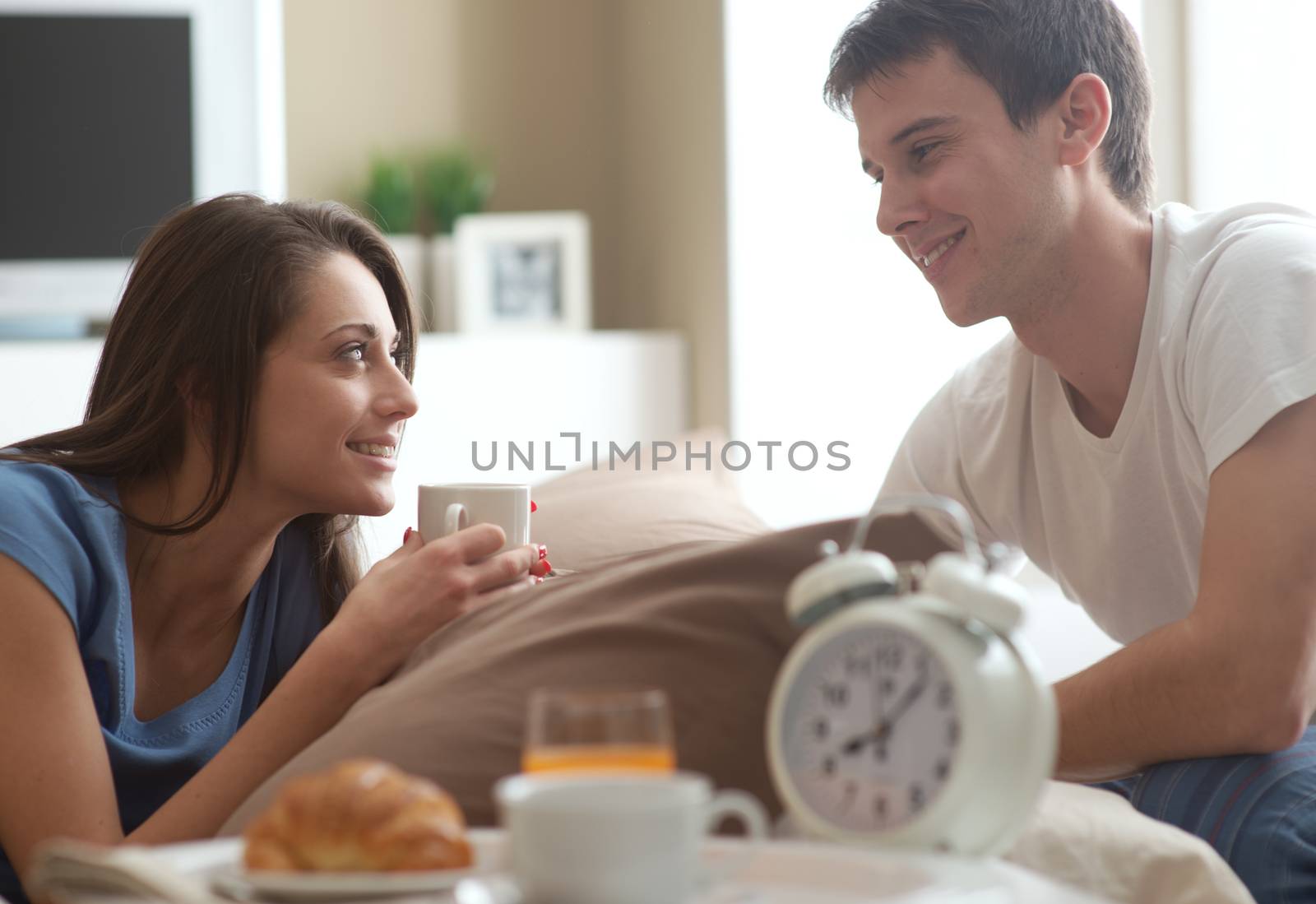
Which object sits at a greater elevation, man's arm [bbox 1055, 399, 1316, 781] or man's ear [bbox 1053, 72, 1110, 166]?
man's ear [bbox 1053, 72, 1110, 166]

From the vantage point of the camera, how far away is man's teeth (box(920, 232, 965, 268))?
1.62 m

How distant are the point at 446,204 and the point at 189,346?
2333 mm

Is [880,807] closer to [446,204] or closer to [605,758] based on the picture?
[605,758]

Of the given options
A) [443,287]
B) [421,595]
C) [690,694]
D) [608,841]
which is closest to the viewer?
[608,841]

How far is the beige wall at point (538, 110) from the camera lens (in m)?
3.58

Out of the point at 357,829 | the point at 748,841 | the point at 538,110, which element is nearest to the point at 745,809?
the point at 748,841

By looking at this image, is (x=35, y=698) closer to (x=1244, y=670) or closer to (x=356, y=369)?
(x=356, y=369)

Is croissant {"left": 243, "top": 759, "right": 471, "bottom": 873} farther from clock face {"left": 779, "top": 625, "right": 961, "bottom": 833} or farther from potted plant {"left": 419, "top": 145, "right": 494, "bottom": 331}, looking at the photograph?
potted plant {"left": 419, "top": 145, "right": 494, "bottom": 331}

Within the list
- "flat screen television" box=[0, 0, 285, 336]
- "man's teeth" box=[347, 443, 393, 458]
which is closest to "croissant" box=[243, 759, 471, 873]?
"man's teeth" box=[347, 443, 393, 458]

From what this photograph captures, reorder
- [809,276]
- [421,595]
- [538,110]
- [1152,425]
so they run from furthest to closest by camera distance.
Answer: [538,110] → [809,276] → [1152,425] → [421,595]

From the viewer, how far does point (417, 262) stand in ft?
11.8

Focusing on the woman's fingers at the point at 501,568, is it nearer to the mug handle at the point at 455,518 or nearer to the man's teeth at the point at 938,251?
the mug handle at the point at 455,518

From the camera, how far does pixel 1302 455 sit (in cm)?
120

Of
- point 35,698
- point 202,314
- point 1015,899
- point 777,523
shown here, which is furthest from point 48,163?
point 1015,899
